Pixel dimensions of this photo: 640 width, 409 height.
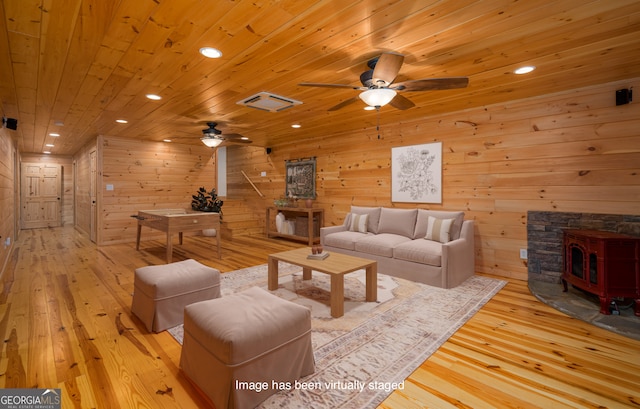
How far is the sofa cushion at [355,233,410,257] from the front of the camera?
13.4ft

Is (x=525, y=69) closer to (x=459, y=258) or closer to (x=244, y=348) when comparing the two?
(x=459, y=258)

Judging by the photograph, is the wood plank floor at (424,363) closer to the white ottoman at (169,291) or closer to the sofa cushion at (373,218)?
the white ottoman at (169,291)

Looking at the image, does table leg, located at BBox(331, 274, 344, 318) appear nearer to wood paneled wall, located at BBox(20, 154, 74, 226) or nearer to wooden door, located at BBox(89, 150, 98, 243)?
wooden door, located at BBox(89, 150, 98, 243)

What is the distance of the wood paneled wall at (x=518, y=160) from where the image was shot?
3223mm

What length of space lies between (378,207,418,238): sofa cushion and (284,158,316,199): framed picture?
214cm

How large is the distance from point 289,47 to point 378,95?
870 mm

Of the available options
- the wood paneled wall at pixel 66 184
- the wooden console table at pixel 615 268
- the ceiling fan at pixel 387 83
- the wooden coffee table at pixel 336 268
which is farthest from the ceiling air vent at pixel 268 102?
the wood paneled wall at pixel 66 184

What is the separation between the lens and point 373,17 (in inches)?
76.1

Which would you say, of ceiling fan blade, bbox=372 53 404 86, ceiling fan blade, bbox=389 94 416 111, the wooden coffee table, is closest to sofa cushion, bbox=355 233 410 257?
the wooden coffee table

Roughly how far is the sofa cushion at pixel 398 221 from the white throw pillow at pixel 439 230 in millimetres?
367

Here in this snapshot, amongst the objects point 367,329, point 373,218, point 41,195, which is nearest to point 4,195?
point 367,329

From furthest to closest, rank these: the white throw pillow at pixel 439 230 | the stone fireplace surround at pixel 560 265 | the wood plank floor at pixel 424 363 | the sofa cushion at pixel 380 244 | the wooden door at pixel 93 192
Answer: the wooden door at pixel 93 192 → the sofa cushion at pixel 380 244 → the white throw pillow at pixel 439 230 → the stone fireplace surround at pixel 560 265 → the wood plank floor at pixel 424 363

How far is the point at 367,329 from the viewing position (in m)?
2.49

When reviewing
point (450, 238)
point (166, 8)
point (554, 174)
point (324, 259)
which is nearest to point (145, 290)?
point (324, 259)
